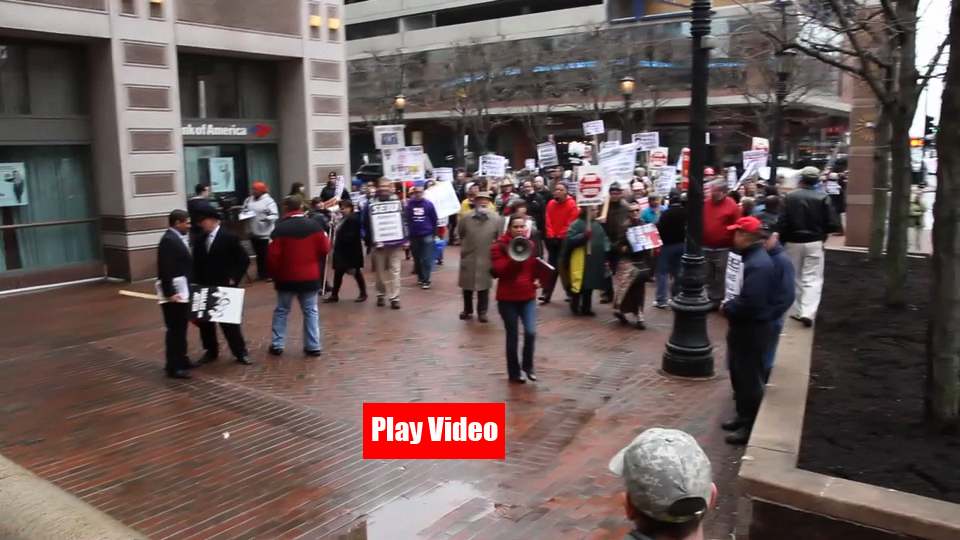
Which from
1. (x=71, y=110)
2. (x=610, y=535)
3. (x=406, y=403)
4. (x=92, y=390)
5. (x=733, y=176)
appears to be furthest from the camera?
(x=733, y=176)

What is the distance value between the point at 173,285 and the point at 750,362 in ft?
18.0

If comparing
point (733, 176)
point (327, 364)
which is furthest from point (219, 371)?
point (733, 176)

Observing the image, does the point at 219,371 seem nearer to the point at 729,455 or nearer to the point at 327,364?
the point at 327,364

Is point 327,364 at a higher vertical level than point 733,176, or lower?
lower

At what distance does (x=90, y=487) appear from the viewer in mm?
5469

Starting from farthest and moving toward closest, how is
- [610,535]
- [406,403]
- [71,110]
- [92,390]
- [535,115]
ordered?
[535,115]
[71,110]
[92,390]
[406,403]
[610,535]

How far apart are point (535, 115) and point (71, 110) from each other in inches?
1420

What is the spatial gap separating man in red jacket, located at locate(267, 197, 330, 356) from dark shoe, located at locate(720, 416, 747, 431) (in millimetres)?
4672

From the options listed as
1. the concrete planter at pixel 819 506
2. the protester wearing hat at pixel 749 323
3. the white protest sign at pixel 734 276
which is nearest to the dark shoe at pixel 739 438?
the protester wearing hat at pixel 749 323

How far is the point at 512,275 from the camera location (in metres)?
7.75

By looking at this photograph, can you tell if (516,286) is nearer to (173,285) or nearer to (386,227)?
(173,285)

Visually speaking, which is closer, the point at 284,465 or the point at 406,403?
the point at 284,465

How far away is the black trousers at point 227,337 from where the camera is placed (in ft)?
28.2

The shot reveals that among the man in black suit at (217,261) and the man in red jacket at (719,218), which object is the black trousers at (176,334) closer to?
the man in black suit at (217,261)
